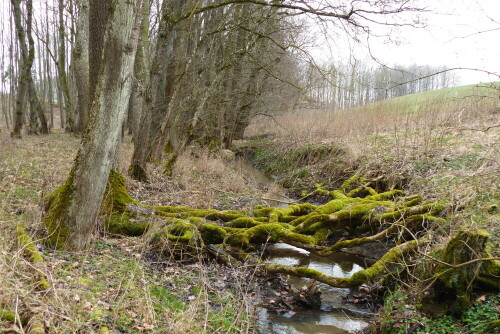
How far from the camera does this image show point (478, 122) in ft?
37.6

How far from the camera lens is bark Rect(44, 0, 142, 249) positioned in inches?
174

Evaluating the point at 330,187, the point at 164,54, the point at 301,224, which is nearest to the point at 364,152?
the point at 330,187

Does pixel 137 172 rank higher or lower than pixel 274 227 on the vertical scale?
higher

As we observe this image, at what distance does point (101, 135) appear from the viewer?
4562 mm

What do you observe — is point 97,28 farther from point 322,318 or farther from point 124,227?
point 322,318

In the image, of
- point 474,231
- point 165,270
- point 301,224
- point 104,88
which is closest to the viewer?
point 474,231

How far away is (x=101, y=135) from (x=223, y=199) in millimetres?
5483

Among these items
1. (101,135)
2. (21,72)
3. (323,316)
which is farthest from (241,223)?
(21,72)

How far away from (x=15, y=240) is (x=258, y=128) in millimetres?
21899

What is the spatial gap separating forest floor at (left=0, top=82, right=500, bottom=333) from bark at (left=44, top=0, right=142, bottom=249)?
0.33 meters

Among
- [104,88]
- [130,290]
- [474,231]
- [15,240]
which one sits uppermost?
[104,88]

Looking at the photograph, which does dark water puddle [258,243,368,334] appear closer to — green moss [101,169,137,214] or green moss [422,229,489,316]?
green moss [422,229,489,316]

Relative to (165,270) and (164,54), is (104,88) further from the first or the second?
(164,54)

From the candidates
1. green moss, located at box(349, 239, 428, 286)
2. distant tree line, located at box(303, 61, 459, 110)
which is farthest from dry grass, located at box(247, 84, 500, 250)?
distant tree line, located at box(303, 61, 459, 110)
